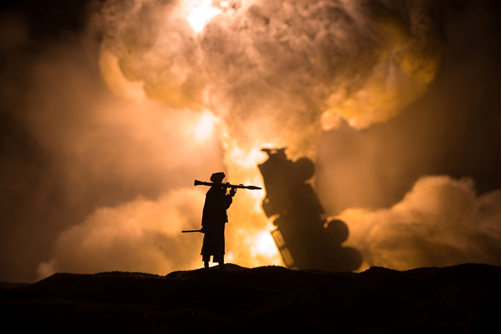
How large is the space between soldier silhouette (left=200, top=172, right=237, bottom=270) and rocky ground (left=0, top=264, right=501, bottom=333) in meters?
0.91

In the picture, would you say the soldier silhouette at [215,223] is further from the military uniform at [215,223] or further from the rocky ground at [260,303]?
the rocky ground at [260,303]

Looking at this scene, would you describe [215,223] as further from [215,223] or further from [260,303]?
[260,303]

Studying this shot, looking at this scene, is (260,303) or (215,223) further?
(215,223)

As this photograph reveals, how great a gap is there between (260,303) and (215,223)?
11.0 feet

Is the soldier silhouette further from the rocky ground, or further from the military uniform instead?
the rocky ground

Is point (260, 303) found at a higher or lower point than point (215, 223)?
lower

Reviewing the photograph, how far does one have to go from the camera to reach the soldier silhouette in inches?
358

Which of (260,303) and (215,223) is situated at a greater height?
(215,223)

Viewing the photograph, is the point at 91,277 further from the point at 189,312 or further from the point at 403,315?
the point at 403,315

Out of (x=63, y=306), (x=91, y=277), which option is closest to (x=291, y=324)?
(x=63, y=306)

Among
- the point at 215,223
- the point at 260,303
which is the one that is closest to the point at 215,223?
the point at 215,223

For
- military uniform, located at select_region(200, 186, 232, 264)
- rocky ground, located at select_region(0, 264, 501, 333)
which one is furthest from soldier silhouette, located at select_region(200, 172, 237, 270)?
rocky ground, located at select_region(0, 264, 501, 333)

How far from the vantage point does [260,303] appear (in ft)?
21.7

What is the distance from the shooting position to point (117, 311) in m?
6.14
